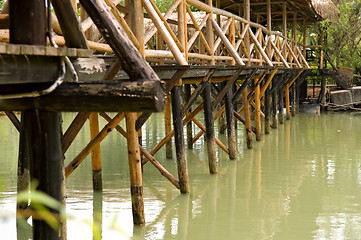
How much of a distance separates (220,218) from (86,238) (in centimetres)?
152

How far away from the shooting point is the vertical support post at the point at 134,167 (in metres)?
6.14

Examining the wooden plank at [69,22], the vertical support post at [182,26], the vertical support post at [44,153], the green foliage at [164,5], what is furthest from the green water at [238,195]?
the green foliage at [164,5]

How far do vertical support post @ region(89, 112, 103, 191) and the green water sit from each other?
0.44 ft

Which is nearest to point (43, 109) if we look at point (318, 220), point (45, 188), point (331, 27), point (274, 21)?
point (45, 188)

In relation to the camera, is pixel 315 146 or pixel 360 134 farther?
pixel 360 134

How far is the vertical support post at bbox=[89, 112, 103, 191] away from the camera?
7332mm

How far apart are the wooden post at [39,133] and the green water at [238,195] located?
41cm

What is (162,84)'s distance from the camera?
125 inches

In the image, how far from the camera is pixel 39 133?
355 centimetres

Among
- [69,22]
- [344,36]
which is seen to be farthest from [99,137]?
[344,36]

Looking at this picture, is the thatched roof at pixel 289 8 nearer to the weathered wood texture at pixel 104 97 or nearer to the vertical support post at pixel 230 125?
the vertical support post at pixel 230 125

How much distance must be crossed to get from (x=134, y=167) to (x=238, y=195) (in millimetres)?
2180

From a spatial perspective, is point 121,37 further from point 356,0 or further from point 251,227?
point 356,0

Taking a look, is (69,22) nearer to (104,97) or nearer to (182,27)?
(104,97)
